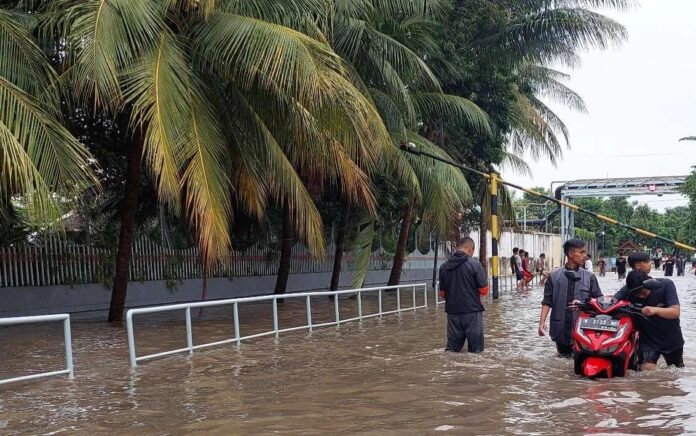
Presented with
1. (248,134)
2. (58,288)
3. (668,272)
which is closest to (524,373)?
(248,134)

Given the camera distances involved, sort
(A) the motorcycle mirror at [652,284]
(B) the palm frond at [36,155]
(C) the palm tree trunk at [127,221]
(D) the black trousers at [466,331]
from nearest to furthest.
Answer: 1. (A) the motorcycle mirror at [652,284]
2. (B) the palm frond at [36,155]
3. (D) the black trousers at [466,331]
4. (C) the palm tree trunk at [127,221]

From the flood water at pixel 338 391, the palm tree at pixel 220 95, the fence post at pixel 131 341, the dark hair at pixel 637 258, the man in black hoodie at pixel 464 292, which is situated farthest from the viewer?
the palm tree at pixel 220 95

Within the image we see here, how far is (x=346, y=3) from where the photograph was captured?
1453 centimetres

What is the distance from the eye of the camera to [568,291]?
8.98m

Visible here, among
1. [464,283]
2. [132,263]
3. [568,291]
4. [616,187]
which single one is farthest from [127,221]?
[616,187]

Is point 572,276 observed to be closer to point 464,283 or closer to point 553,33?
point 464,283

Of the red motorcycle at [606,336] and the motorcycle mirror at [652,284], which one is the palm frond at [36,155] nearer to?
the red motorcycle at [606,336]

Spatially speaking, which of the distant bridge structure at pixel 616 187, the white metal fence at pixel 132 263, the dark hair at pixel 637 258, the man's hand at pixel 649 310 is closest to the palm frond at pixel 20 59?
the white metal fence at pixel 132 263

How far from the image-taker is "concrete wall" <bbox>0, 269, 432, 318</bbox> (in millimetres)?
16109

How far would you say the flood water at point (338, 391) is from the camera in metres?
6.40

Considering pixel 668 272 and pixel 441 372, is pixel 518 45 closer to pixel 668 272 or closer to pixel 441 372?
pixel 441 372

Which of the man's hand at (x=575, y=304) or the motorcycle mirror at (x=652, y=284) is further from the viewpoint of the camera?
the man's hand at (x=575, y=304)

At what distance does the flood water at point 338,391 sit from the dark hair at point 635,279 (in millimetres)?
962

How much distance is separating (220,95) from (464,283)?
217 inches
